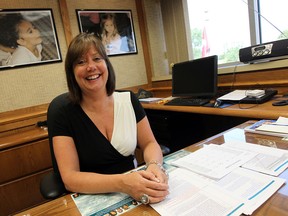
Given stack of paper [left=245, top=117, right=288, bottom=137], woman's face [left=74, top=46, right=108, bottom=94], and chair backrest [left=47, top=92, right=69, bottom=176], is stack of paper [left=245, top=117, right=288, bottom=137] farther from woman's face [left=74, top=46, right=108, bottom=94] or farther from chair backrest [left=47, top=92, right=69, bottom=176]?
chair backrest [left=47, top=92, right=69, bottom=176]

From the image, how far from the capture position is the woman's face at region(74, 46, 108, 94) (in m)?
1.13

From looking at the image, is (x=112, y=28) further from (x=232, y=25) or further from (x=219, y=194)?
(x=219, y=194)

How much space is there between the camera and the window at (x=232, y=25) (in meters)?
2.12

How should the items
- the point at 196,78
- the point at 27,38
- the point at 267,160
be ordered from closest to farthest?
the point at 267,160 < the point at 196,78 < the point at 27,38

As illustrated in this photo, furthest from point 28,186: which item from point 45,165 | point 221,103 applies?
point 221,103

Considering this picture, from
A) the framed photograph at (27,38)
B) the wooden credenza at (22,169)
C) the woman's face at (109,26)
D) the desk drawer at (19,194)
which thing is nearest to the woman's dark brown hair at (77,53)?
the wooden credenza at (22,169)

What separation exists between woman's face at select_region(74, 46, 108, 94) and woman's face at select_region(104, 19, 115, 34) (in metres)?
1.78

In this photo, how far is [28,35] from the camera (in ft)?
7.62

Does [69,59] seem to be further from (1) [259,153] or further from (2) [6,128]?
(2) [6,128]

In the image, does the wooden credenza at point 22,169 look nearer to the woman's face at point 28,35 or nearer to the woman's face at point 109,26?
the woman's face at point 28,35

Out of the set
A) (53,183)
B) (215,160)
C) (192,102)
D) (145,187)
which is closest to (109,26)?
(192,102)

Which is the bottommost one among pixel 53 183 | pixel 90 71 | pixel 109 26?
pixel 53 183

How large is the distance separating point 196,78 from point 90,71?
1.22m

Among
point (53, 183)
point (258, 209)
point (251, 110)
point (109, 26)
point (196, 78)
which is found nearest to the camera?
point (258, 209)
